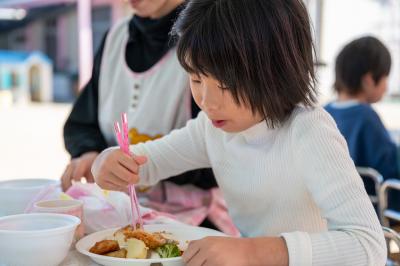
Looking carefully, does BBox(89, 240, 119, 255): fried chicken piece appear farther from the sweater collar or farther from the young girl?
the sweater collar

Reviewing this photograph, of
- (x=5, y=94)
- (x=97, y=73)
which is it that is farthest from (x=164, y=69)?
(x=5, y=94)

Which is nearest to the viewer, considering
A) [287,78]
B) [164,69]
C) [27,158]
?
[287,78]

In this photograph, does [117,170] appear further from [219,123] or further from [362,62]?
[362,62]

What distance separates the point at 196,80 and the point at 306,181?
25 cm

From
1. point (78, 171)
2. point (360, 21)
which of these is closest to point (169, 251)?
point (78, 171)

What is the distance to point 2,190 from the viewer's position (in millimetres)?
1031

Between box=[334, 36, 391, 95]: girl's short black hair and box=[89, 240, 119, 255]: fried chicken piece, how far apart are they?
6.01ft

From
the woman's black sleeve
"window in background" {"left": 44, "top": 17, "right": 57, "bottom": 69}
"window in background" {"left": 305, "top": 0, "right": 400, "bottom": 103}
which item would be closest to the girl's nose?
the woman's black sleeve

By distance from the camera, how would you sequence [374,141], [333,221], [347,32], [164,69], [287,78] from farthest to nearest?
[347,32] < [374,141] < [164,69] < [287,78] < [333,221]

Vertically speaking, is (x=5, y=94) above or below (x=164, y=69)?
below

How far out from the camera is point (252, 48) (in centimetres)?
88

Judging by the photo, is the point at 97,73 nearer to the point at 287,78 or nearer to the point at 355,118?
the point at 287,78

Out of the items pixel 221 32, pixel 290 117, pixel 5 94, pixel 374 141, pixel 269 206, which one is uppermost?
pixel 221 32

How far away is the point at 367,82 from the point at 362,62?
0.09 m
